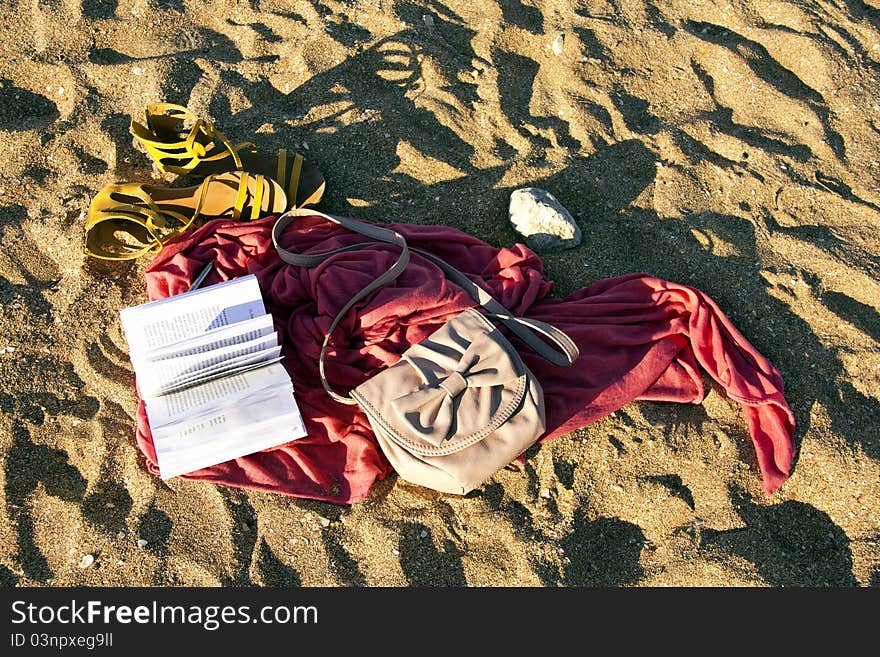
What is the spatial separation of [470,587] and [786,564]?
43.1 inches

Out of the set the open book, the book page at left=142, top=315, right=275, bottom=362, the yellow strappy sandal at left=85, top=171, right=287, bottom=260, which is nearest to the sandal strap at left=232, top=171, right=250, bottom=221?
the yellow strappy sandal at left=85, top=171, right=287, bottom=260

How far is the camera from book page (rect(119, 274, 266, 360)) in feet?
8.57

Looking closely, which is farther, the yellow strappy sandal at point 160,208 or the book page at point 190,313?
the yellow strappy sandal at point 160,208

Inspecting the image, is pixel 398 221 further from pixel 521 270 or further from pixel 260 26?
pixel 260 26

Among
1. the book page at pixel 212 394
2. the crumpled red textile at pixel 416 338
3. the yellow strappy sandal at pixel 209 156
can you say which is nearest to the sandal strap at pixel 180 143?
the yellow strappy sandal at pixel 209 156

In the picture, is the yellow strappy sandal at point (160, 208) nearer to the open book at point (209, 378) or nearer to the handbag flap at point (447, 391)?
the open book at point (209, 378)

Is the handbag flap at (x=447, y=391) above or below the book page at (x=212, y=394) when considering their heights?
above

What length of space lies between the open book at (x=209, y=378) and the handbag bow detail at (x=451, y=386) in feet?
1.38

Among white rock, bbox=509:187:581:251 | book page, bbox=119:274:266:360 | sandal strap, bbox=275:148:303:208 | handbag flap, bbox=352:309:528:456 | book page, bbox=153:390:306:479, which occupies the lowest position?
book page, bbox=153:390:306:479

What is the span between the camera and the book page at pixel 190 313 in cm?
261

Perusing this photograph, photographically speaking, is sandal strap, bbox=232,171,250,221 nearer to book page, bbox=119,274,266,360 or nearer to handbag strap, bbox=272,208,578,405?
handbag strap, bbox=272,208,578,405

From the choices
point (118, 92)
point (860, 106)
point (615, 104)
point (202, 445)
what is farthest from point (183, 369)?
point (860, 106)

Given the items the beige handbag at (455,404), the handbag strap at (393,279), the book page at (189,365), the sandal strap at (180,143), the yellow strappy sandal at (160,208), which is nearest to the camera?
the beige handbag at (455,404)

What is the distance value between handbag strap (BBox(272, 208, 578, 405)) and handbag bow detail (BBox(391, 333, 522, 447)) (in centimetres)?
21
